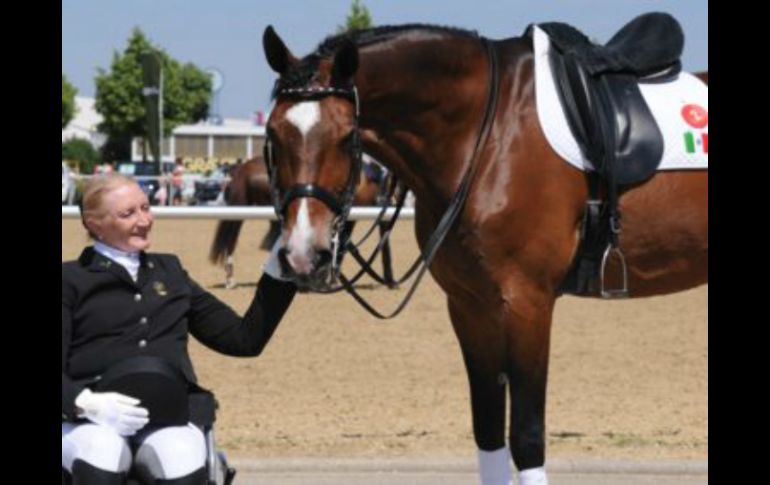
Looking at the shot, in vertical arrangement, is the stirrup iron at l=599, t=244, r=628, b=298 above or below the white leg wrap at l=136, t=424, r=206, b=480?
above

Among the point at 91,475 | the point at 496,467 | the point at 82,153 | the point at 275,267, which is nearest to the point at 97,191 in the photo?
the point at 275,267

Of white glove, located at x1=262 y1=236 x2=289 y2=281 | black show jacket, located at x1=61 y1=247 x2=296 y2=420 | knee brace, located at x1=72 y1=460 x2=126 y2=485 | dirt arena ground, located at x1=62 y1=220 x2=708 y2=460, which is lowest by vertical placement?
dirt arena ground, located at x1=62 y1=220 x2=708 y2=460

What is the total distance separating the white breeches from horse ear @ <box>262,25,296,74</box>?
1.22 m

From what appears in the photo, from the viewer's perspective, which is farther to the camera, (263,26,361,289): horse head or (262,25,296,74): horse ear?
(262,25,296,74): horse ear

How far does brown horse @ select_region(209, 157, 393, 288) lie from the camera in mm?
14102

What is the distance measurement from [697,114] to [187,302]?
7.06 feet

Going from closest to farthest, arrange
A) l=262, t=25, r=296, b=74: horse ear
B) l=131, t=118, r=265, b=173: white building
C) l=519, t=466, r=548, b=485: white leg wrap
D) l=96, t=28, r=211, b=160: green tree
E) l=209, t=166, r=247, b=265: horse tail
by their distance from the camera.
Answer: l=262, t=25, r=296, b=74: horse ear → l=519, t=466, r=548, b=485: white leg wrap → l=209, t=166, r=247, b=265: horse tail → l=96, t=28, r=211, b=160: green tree → l=131, t=118, r=265, b=173: white building

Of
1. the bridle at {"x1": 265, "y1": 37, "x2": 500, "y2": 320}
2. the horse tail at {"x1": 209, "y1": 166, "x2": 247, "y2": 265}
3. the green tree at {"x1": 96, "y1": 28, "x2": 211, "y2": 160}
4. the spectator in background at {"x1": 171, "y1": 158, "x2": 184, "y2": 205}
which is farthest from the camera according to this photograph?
the green tree at {"x1": 96, "y1": 28, "x2": 211, "y2": 160}

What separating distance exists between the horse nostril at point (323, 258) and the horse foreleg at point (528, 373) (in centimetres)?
74

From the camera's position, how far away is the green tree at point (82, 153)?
78.4 metres

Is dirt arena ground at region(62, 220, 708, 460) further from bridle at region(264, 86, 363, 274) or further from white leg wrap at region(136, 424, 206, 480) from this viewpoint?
white leg wrap at region(136, 424, 206, 480)

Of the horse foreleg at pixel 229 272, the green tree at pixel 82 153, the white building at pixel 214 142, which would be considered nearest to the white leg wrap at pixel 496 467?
the horse foreleg at pixel 229 272

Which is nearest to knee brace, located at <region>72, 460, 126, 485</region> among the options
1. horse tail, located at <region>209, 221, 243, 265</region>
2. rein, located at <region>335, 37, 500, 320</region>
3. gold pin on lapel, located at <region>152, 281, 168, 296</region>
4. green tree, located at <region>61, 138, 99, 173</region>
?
gold pin on lapel, located at <region>152, 281, 168, 296</region>

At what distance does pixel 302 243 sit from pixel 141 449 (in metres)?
0.75
